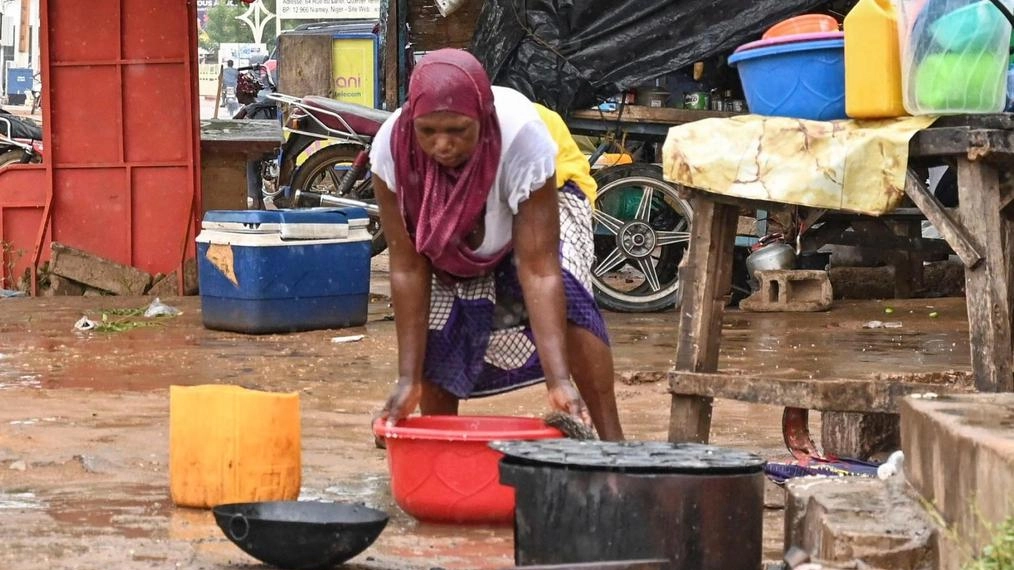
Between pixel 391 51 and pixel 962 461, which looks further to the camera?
pixel 391 51

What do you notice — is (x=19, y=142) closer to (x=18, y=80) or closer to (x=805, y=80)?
(x=805, y=80)

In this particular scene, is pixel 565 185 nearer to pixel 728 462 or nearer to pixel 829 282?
pixel 728 462

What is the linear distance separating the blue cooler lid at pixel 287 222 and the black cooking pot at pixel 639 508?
6118 millimetres

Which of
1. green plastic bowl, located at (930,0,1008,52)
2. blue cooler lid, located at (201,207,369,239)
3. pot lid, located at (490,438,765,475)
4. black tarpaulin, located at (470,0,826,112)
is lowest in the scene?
pot lid, located at (490,438,765,475)

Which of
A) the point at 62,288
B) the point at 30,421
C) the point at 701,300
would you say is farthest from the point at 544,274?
the point at 62,288

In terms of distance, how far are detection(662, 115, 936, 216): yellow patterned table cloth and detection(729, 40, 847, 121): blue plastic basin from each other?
105 mm

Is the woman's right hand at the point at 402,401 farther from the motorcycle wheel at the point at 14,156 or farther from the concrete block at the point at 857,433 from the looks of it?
the motorcycle wheel at the point at 14,156

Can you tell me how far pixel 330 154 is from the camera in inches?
479

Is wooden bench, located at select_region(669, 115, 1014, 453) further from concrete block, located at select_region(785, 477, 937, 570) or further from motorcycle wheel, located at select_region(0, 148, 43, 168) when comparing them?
motorcycle wheel, located at select_region(0, 148, 43, 168)

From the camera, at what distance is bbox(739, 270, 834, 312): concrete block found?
10.1 metres

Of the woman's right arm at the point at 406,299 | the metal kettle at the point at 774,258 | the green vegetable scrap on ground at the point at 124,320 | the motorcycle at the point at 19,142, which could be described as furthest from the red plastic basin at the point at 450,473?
the motorcycle at the point at 19,142

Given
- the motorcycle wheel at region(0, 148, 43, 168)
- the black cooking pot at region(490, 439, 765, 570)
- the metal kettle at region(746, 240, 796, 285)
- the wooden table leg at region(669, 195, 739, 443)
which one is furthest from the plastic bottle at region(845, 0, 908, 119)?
the motorcycle wheel at region(0, 148, 43, 168)

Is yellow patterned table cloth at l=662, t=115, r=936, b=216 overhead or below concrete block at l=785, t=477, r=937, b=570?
overhead

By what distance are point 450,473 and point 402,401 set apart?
348 mm
